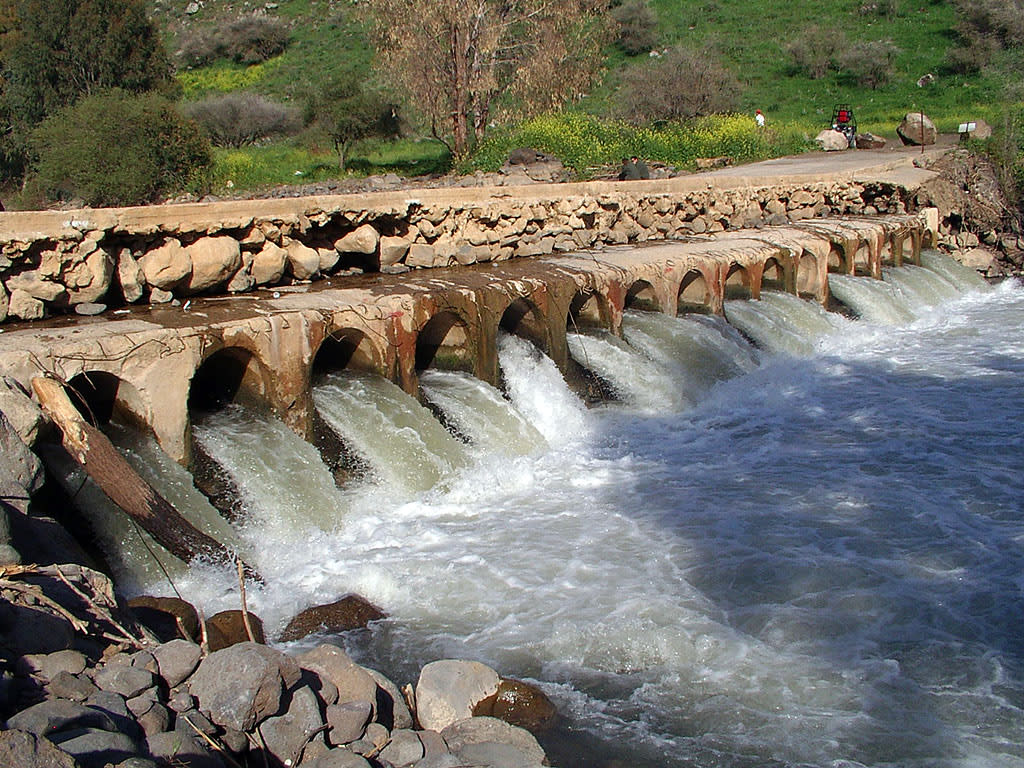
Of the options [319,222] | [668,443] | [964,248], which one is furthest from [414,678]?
[964,248]

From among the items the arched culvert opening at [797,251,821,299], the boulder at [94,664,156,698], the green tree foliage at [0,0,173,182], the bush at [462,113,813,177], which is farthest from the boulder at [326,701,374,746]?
the green tree foliage at [0,0,173,182]

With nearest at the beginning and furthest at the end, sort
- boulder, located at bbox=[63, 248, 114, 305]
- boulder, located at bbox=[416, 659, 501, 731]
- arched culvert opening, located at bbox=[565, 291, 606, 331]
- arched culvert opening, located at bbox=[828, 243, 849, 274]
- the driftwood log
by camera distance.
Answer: boulder, located at bbox=[416, 659, 501, 731] < the driftwood log < boulder, located at bbox=[63, 248, 114, 305] < arched culvert opening, located at bbox=[565, 291, 606, 331] < arched culvert opening, located at bbox=[828, 243, 849, 274]

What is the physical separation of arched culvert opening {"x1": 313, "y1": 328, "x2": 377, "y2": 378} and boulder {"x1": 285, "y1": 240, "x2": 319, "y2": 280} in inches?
39.8

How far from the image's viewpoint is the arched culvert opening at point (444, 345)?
29.6 ft

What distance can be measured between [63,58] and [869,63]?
24830mm

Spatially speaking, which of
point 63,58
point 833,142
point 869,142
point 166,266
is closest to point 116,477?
point 166,266

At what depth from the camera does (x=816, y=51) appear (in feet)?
114

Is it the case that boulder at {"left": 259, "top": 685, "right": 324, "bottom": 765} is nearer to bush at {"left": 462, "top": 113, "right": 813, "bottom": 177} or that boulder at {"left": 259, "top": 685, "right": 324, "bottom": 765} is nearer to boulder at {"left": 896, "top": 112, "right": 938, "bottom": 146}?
bush at {"left": 462, "top": 113, "right": 813, "bottom": 177}

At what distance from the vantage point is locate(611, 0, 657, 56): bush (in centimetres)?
3875

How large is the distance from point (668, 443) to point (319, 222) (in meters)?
3.92

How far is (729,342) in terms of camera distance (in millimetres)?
10977

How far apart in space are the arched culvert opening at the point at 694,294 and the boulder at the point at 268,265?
4891 millimetres

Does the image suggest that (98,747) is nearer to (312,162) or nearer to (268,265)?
(268,265)

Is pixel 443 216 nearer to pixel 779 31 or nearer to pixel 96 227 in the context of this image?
A: pixel 96 227
